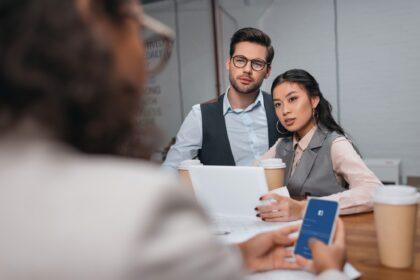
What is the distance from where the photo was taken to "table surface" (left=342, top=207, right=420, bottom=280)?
0.92 metres

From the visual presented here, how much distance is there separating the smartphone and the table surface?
5.0 inches

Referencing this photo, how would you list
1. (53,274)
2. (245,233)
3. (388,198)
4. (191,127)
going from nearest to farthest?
(53,274) → (388,198) → (245,233) → (191,127)

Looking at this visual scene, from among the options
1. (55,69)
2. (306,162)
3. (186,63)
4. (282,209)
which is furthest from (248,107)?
(186,63)

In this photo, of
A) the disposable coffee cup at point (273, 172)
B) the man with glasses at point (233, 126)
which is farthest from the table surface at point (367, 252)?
the man with glasses at point (233, 126)

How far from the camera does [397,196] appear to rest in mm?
965

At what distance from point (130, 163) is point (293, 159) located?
62.9 inches

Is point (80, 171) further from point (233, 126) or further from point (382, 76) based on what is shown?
point (382, 76)

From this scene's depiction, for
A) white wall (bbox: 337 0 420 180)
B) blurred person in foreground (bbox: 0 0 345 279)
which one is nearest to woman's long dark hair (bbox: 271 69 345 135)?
blurred person in foreground (bbox: 0 0 345 279)

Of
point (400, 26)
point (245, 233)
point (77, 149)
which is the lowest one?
point (245, 233)

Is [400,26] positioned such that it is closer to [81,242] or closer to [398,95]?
[398,95]

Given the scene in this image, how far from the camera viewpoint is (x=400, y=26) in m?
3.57

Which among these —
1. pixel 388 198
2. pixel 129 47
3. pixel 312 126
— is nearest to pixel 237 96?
pixel 312 126

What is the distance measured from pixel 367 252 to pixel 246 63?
150 cm

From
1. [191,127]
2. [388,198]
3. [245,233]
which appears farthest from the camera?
[191,127]
